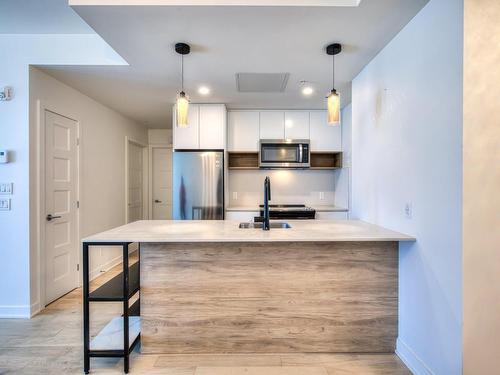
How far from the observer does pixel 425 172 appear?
1.71 meters

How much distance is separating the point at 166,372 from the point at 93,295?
2.28 ft

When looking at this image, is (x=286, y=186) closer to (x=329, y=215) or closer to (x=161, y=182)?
(x=329, y=215)

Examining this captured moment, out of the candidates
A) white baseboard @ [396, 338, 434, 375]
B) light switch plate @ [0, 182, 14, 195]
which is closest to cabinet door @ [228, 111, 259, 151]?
light switch plate @ [0, 182, 14, 195]

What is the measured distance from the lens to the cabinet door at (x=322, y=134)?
4109mm

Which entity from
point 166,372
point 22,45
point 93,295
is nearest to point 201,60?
point 22,45

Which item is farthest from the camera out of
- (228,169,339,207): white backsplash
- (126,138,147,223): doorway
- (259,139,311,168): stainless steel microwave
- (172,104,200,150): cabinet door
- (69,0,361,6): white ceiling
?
(126,138,147,223): doorway

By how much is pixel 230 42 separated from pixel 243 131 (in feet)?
6.49

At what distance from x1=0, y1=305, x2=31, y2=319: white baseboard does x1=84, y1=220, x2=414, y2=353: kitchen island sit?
1.44 metres

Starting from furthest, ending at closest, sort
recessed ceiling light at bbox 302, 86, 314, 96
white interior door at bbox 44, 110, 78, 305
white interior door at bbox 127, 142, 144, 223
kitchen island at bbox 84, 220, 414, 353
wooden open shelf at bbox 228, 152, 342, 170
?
white interior door at bbox 127, 142, 144, 223, wooden open shelf at bbox 228, 152, 342, 170, recessed ceiling light at bbox 302, 86, 314, 96, white interior door at bbox 44, 110, 78, 305, kitchen island at bbox 84, 220, 414, 353

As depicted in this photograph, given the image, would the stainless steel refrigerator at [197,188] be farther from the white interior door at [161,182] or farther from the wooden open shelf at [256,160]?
the white interior door at [161,182]

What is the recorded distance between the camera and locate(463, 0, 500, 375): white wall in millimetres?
1422

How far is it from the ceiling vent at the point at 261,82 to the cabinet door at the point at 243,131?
86 cm

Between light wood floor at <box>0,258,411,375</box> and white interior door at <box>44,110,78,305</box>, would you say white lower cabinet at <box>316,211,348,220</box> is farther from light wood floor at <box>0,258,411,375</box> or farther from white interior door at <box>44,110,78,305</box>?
white interior door at <box>44,110,78,305</box>

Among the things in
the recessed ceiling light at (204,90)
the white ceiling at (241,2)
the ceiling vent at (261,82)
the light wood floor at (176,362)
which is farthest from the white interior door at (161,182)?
the white ceiling at (241,2)
